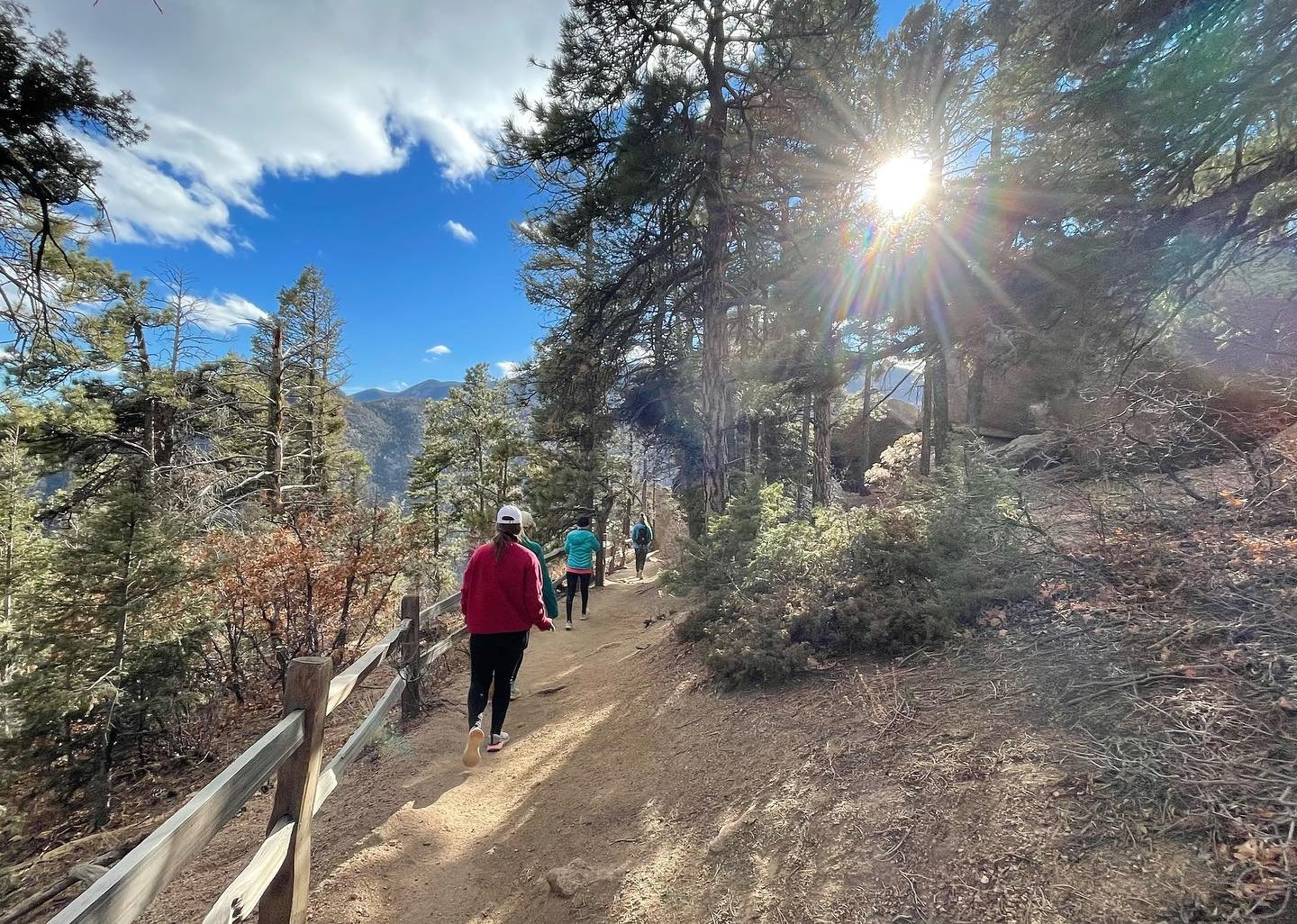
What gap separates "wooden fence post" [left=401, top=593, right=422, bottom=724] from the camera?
544cm

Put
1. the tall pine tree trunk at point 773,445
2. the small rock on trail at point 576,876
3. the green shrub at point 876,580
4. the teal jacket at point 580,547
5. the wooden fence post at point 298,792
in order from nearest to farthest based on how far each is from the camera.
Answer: the wooden fence post at point 298,792 → the small rock on trail at point 576,876 → the green shrub at point 876,580 → the teal jacket at point 580,547 → the tall pine tree trunk at point 773,445

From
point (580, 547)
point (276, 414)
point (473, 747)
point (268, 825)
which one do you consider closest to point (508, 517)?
point (473, 747)

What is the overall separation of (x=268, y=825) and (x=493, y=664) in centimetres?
199

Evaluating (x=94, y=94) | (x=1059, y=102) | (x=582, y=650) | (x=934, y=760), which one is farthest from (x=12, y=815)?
(x=1059, y=102)

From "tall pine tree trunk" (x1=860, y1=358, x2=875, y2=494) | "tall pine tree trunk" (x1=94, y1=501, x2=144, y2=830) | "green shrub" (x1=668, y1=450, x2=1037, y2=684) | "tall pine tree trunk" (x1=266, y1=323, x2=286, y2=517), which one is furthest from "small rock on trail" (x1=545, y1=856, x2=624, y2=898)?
"tall pine tree trunk" (x1=860, y1=358, x2=875, y2=494)

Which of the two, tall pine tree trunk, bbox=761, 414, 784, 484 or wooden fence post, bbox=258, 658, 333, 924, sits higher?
tall pine tree trunk, bbox=761, 414, 784, 484

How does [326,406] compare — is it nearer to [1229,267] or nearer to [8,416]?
[8,416]

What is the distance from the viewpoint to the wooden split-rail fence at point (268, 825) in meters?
1.61

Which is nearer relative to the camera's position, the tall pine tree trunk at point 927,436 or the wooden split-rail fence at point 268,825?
the wooden split-rail fence at point 268,825

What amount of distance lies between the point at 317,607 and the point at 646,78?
9.17 meters

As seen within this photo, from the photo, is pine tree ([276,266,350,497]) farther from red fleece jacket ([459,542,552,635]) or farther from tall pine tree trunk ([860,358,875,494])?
tall pine tree trunk ([860,358,875,494])

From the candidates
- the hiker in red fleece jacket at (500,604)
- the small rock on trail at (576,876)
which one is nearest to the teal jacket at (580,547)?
the hiker in red fleece jacket at (500,604)

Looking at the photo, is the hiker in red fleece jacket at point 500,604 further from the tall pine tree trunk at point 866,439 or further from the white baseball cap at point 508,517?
the tall pine tree trunk at point 866,439

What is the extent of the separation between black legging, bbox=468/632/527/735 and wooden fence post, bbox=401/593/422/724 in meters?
1.05
